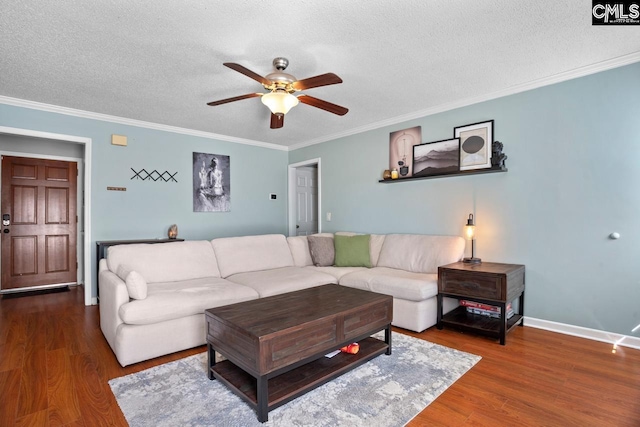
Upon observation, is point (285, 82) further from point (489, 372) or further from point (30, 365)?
point (30, 365)

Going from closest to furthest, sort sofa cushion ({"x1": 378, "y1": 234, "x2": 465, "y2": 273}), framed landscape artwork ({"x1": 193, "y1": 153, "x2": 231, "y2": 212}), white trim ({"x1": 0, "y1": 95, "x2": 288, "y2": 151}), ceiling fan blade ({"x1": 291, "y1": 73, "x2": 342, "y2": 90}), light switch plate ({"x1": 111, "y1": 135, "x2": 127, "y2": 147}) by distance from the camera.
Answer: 1. ceiling fan blade ({"x1": 291, "y1": 73, "x2": 342, "y2": 90})
2. sofa cushion ({"x1": 378, "y1": 234, "x2": 465, "y2": 273})
3. white trim ({"x1": 0, "y1": 95, "x2": 288, "y2": 151})
4. light switch plate ({"x1": 111, "y1": 135, "x2": 127, "y2": 147})
5. framed landscape artwork ({"x1": 193, "y1": 153, "x2": 231, "y2": 212})

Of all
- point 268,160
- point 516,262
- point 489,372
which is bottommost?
point 489,372

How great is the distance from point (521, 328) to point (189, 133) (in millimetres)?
4871

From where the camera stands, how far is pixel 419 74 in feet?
9.71

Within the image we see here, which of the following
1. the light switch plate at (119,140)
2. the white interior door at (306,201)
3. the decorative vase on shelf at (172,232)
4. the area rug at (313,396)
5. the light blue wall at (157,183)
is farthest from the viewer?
the white interior door at (306,201)


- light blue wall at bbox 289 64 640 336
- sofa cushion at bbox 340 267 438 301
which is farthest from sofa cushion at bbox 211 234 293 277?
light blue wall at bbox 289 64 640 336

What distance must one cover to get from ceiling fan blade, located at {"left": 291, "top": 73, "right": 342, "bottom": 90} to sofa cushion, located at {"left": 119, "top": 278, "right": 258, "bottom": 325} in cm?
182

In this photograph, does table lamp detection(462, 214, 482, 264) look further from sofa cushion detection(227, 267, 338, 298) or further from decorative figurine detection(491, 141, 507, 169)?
sofa cushion detection(227, 267, 338, 298)

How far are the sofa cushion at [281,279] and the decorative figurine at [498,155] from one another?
2093 mm

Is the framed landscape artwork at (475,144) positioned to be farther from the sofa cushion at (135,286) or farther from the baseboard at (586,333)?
the sofa cushion at (135,286)

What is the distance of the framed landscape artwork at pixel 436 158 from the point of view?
3723 millimetres

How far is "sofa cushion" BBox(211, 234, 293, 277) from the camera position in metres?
3.64

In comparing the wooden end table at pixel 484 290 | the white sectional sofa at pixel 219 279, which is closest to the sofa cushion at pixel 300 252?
the white sectional sofa at pixel 219 279

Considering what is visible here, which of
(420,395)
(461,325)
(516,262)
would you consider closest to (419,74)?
(516,262)
